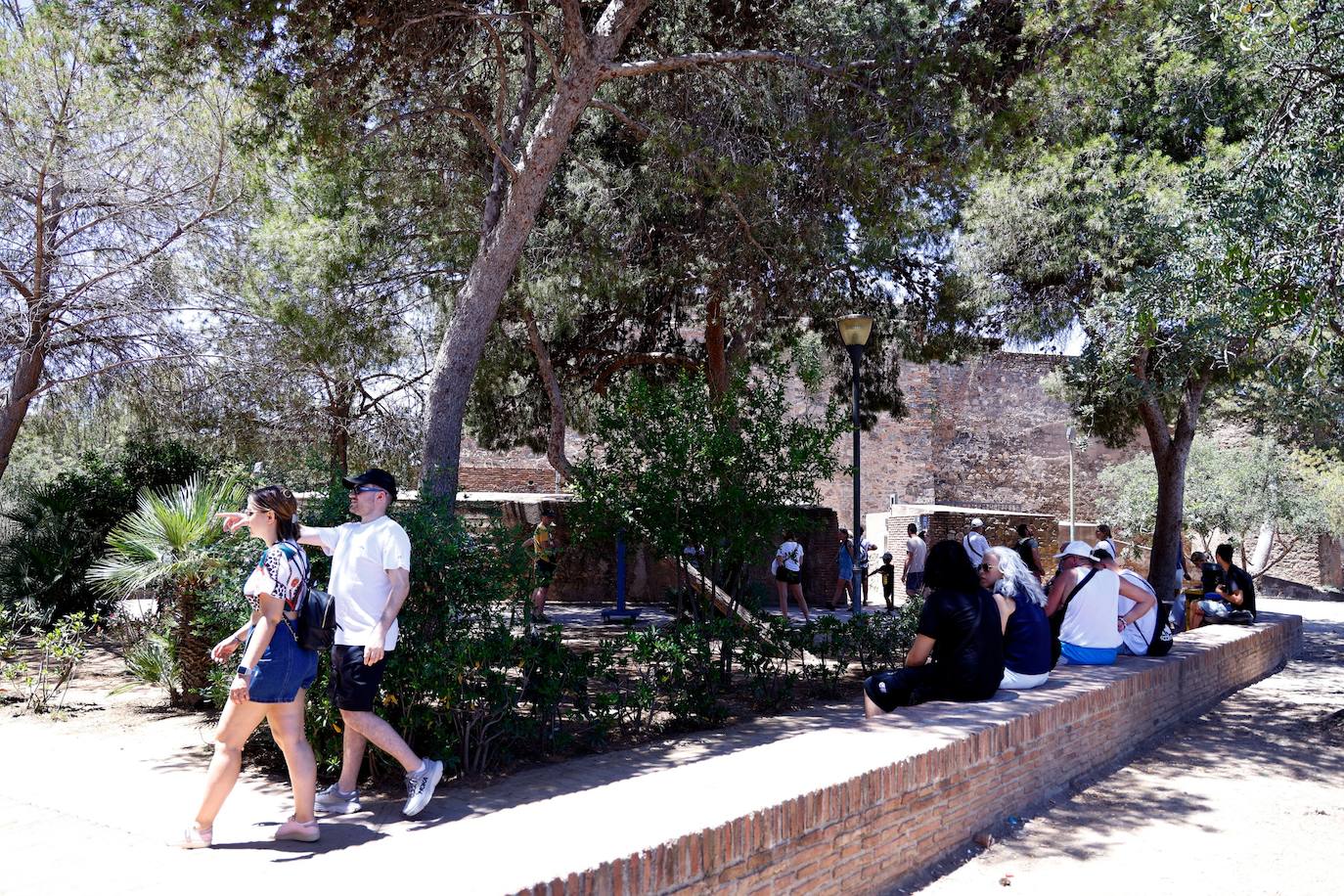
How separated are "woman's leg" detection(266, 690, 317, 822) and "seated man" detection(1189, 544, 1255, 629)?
31.7 ft

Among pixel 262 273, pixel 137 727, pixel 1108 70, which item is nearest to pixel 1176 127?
pixel 1108 70

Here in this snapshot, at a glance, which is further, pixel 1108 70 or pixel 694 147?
pixel 1108 70

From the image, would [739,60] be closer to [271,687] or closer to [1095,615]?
[1095,615]

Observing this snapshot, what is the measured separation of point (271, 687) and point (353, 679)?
1.57 feet

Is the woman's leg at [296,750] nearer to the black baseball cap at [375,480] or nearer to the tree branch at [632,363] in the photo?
the black baseball cap at [375,480]

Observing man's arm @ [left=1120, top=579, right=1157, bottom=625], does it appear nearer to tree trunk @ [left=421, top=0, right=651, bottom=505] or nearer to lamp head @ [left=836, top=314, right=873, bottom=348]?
lamp head @ [left=836, top=314, right=873, bottom=348]

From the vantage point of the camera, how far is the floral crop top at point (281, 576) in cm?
441

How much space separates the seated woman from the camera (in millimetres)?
5508

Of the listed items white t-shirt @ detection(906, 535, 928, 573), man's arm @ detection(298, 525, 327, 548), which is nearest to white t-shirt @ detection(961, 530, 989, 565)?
man's arm @ detection(298, 525, 327, 548)

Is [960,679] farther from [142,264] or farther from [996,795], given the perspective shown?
[142,264]

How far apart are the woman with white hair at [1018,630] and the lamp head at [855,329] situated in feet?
17.9

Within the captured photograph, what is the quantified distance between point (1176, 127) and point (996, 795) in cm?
1183

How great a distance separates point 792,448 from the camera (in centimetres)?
839

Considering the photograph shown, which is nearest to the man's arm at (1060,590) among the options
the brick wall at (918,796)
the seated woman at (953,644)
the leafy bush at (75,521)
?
the brick wall at (918,796)
